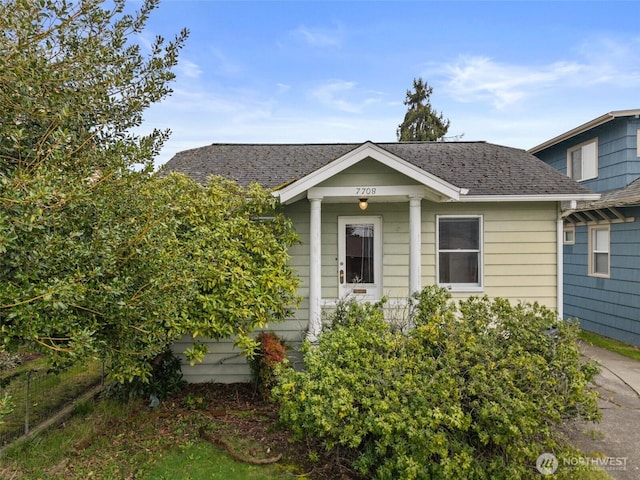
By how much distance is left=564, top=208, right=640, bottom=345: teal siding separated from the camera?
28.5 ft

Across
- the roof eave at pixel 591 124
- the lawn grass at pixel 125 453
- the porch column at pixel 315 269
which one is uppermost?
the roof eave at pixel 591 124

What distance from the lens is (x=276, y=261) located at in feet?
17.9

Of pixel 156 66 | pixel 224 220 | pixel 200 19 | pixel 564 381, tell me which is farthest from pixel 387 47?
pixel 564 381

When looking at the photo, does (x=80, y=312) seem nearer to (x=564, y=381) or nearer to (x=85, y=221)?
(x=85, y=221)

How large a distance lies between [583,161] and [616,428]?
8838mm

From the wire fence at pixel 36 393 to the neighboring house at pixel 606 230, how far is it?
10.6 metres

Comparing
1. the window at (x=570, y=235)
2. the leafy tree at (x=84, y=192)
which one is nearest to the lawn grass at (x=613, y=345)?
the window at (x=570, y=235)

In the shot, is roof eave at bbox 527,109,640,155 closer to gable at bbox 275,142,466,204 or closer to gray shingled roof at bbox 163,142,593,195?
gray shingled roof at bbox 163,142,593,195

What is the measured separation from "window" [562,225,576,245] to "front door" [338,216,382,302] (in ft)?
26.4

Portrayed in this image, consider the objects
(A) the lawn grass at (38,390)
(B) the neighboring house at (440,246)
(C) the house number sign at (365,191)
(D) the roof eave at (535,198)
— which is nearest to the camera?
(A) the lawn grass at (38,390)

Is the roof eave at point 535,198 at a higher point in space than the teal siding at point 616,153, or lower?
lower

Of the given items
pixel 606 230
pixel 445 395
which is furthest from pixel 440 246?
pixel 606 230

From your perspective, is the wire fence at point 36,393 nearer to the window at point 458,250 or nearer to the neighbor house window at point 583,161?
the window at point 458,250

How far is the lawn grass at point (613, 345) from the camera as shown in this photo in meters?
8.11
